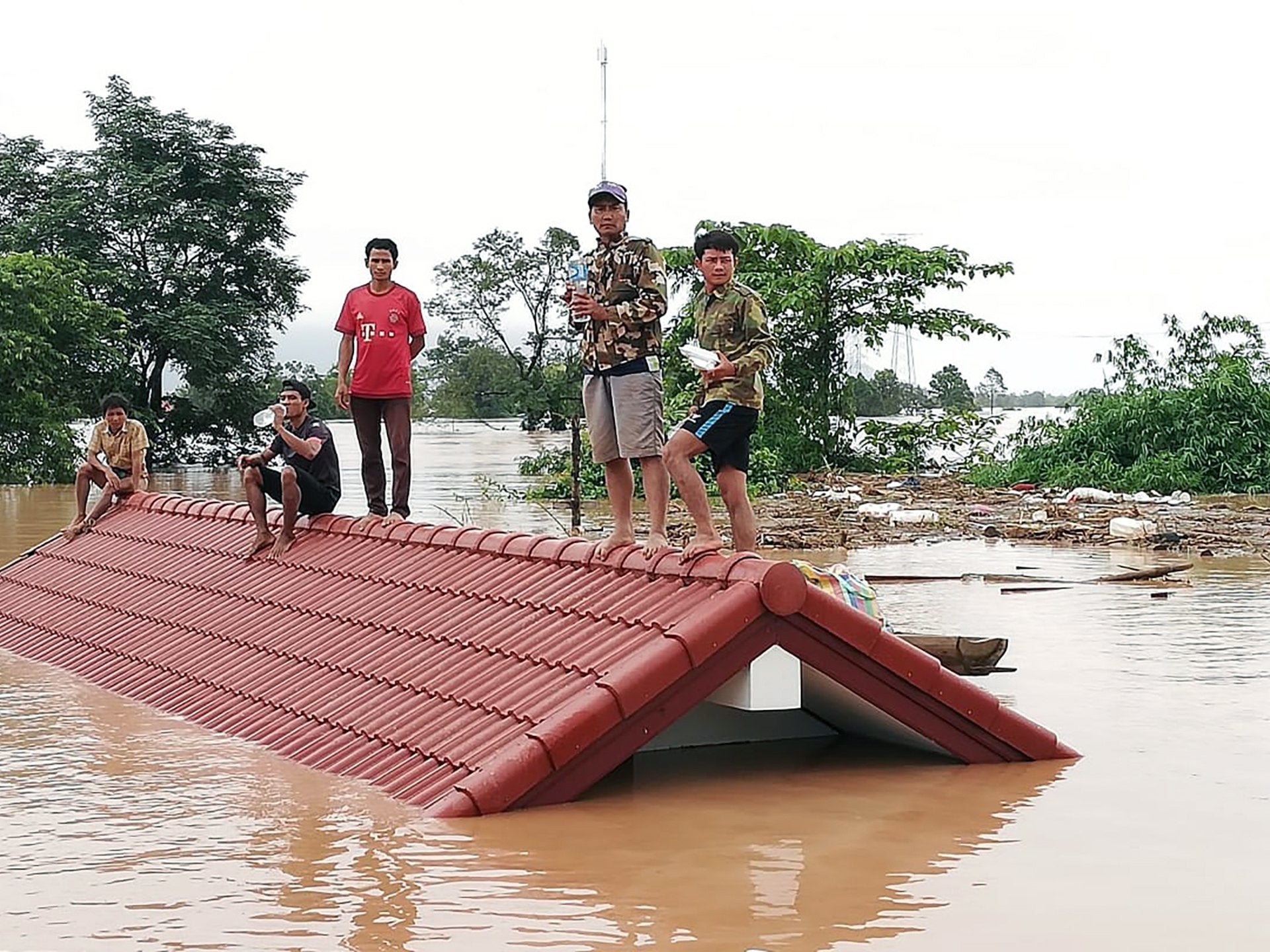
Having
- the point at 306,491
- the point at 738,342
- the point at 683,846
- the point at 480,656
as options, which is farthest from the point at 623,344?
the point at 306,491

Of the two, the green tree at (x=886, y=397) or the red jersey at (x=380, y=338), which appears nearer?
the red jersey at (x=380, y=338)

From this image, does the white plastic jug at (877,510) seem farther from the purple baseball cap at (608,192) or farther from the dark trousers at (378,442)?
the purple baseball cap at (608,192)

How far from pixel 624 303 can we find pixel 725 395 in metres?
0.78

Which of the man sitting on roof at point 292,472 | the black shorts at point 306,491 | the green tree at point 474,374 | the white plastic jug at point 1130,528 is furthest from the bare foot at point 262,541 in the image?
the green tree at point 474,374

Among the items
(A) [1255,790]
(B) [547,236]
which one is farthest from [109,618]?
(B) [547,236]

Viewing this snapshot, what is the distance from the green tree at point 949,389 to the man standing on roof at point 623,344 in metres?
26.4

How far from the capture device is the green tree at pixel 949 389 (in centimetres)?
3553

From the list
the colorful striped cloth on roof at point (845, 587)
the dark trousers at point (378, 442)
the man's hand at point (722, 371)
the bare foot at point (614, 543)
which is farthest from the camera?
the dark trousers at point (378, 442)

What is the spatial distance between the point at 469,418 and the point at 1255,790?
51200mm

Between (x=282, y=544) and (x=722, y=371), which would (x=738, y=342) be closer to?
(x=722, y=371)

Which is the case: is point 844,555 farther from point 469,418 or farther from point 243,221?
point 469,418

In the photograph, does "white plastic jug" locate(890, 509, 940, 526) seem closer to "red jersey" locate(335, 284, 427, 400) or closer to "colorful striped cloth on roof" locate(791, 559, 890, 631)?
"red jersey" locate(335, 284, 427, 400)

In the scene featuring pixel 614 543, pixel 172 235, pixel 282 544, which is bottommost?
pixel 282 544

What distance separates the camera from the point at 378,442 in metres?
11.7
